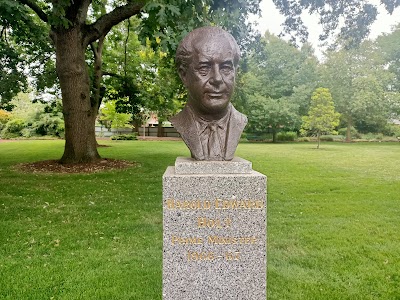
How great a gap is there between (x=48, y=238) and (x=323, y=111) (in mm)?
25414

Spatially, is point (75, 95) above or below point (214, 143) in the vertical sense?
above

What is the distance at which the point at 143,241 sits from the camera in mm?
5742

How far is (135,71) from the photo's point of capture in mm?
19703

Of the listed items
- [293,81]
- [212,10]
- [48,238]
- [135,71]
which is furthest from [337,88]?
[48,238]

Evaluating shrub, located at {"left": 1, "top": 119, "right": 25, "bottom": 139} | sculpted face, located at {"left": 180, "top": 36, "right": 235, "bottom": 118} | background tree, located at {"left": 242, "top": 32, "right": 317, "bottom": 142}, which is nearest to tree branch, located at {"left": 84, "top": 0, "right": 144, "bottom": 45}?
sculpted face, located at {"left": 180, "top": 36, "right": 235, "bottom": 118}

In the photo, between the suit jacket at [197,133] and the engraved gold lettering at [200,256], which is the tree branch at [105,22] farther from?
the engraved gold lettering at [200,256]

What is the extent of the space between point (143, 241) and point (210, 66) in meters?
3.19

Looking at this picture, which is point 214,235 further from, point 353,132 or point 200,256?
point 353,132

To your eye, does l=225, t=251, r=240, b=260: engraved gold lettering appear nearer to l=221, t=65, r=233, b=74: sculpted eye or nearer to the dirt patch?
l=221, t=65, r=233, b=74: sculpted eye

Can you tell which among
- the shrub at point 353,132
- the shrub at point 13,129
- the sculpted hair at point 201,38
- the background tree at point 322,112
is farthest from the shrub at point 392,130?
the sculpted hair at point 201,38

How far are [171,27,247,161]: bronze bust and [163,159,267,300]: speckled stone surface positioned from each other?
0.42 m

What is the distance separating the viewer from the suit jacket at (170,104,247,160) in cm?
394

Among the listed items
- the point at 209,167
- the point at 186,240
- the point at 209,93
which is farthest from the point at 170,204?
the point at 209,93

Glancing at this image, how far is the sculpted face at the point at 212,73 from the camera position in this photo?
3.63 meters
